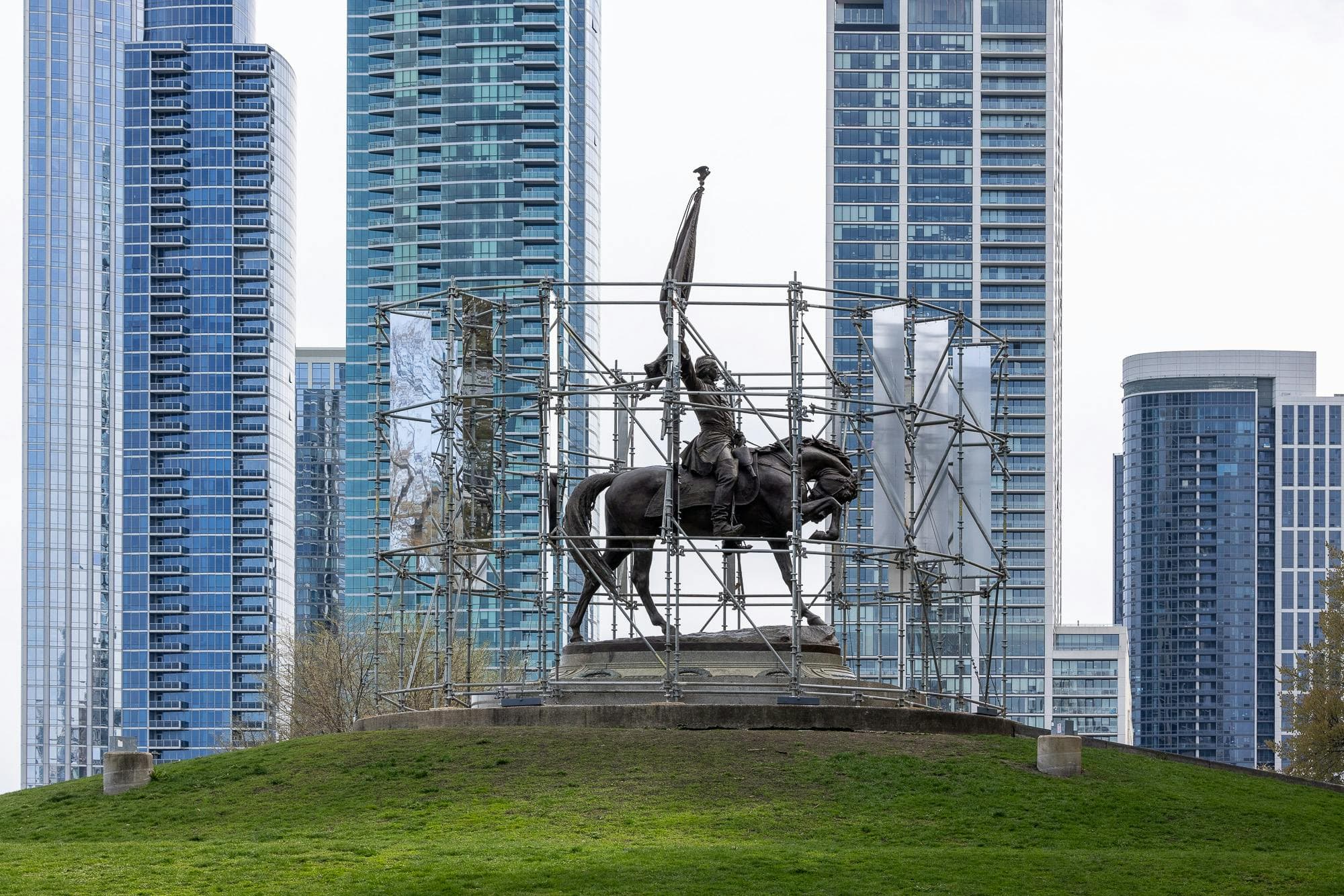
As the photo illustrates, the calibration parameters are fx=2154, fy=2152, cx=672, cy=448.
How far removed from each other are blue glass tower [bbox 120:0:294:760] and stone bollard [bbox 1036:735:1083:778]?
508ft

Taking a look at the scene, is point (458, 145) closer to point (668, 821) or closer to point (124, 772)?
point (124, 772)

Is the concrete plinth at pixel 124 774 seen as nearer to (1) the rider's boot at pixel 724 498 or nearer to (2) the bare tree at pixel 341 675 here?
(1) the rider's boot at pixel 724 498

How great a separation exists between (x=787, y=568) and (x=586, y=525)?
13.0ft

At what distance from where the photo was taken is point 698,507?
39500 mm

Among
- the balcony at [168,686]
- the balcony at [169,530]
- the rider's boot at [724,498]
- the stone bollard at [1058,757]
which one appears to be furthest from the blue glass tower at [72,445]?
the stone bollard at [1058,757]

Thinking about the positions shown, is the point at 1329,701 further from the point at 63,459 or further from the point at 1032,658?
the point at 63,459

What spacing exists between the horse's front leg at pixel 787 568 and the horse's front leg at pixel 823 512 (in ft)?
2.00

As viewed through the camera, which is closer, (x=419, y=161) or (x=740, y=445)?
(x=740, y=445)

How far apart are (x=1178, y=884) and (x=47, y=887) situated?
13.6 meters

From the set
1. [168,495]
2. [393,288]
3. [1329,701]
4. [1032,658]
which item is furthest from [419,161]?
[1329,701]

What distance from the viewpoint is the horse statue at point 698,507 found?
3944 centimetres

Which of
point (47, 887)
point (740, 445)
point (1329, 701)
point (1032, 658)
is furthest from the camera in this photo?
point (1032, 658)

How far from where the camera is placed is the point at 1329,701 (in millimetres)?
62406

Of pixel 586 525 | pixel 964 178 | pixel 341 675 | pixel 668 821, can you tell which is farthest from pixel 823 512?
pixel 964 178
